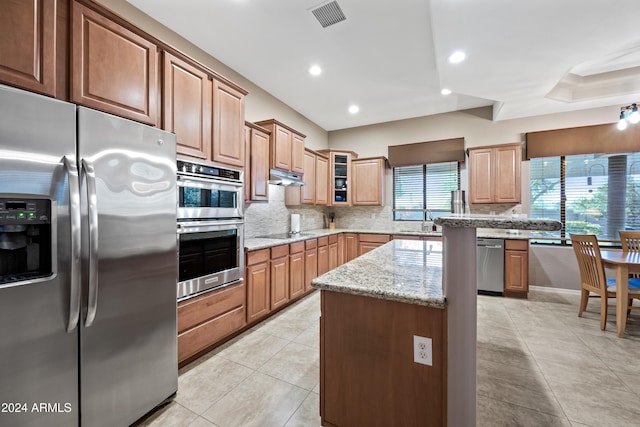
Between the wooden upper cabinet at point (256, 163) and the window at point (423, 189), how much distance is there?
10.2 ft

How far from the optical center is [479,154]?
4.35 meters


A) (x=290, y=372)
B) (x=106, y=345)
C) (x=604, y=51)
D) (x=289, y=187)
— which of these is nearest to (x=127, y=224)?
(x=106, y=345)

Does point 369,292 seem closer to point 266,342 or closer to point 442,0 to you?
point 266,342

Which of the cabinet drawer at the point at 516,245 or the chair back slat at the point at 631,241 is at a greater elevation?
the chair back slat at the point at 631,241

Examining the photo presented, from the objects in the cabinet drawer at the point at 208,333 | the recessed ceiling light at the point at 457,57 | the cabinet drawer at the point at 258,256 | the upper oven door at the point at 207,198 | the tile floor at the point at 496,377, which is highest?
the recessed ceiling light at the point at 457,57

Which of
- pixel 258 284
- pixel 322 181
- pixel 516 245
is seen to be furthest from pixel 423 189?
pixel 258 284

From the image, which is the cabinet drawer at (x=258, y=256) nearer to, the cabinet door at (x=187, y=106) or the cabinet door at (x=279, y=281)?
the cabinet door at (x=279, y=281)

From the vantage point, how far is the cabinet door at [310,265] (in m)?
3.81

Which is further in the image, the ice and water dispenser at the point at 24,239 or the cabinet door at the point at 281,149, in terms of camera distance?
the cabinet door at the point at 281,149

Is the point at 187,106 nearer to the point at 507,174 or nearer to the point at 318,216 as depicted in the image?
the point at 318,216

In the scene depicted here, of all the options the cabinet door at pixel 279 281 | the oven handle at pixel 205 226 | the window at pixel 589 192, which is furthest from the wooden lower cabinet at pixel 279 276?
the window at pixel 589 192

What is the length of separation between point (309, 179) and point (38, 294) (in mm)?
3786

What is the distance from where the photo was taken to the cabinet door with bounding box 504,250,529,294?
3797 mm

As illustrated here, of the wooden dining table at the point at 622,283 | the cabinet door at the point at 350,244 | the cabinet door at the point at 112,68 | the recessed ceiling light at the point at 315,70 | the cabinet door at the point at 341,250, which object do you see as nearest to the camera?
the cabinet door at the point at 112,68
